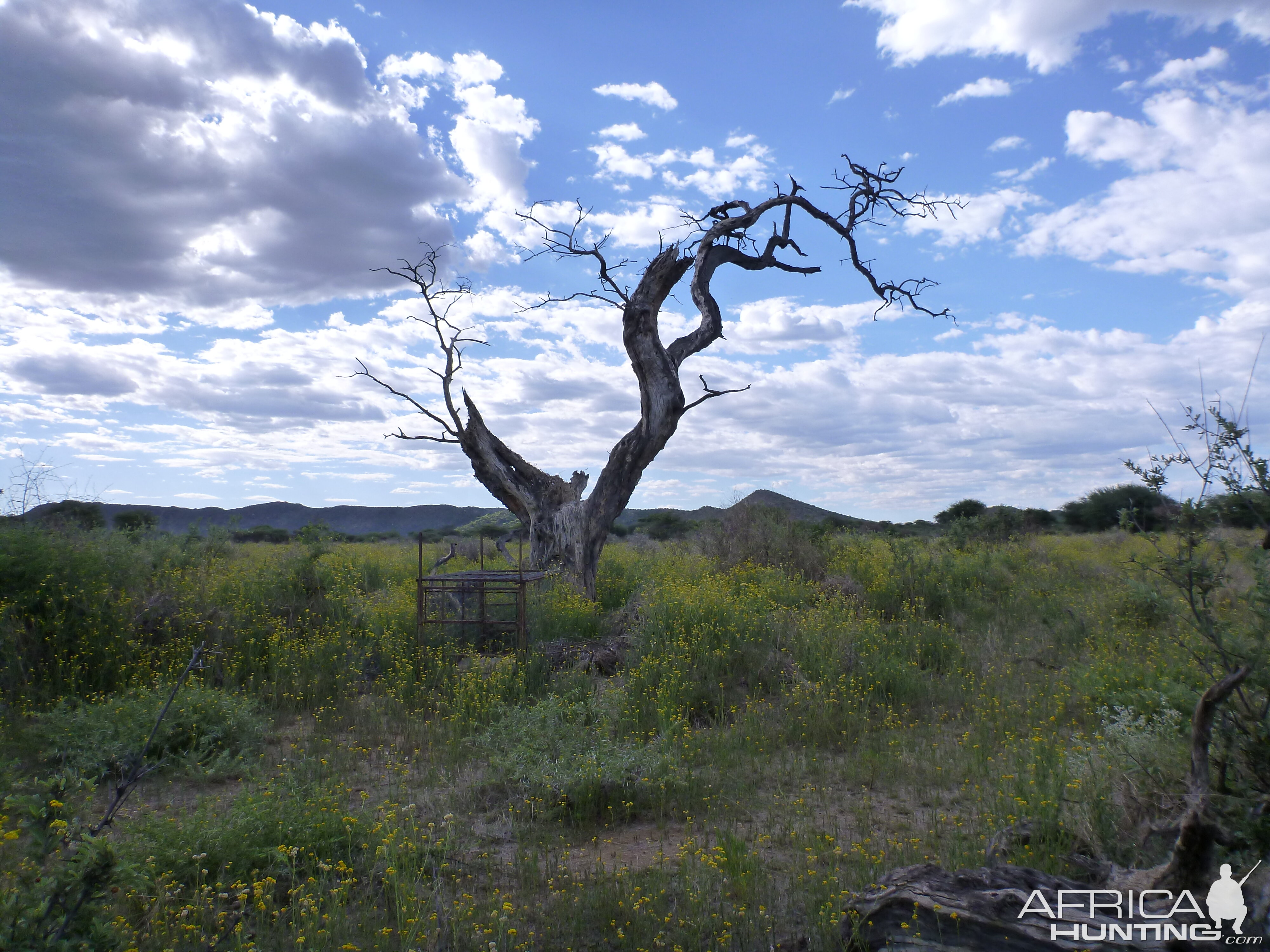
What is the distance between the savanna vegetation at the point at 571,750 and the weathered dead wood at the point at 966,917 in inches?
10.2

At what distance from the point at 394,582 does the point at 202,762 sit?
7.45m

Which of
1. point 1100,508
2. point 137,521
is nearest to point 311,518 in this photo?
point 137,521

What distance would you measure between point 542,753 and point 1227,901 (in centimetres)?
416

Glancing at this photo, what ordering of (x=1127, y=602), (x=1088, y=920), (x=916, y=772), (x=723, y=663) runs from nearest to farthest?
(x=1088, y=920) < (x=916, y=772) < (x=723, y=663) < (x=1127, y=602)

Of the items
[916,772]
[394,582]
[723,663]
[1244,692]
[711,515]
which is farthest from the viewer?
[711,515]

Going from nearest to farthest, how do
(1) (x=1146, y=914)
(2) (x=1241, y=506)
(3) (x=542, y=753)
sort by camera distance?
(1) (x=1146, y=914), (2) (x=1241, y=506), (3) (x=542, y=753)

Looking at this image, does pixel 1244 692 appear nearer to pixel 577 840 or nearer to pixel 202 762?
pixel 577 840

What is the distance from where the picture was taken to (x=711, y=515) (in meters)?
17.8

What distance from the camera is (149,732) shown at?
6074 mm

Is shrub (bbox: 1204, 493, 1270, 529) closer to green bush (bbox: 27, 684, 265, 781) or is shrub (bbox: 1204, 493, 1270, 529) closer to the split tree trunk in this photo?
green bush (bbox: 27, 684, 265, 781)

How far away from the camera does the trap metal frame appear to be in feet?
29.0

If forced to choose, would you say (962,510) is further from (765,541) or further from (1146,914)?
(1146,914)

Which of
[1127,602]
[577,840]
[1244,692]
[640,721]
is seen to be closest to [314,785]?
[577,840]

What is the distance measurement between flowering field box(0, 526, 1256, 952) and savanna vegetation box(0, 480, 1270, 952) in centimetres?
3
